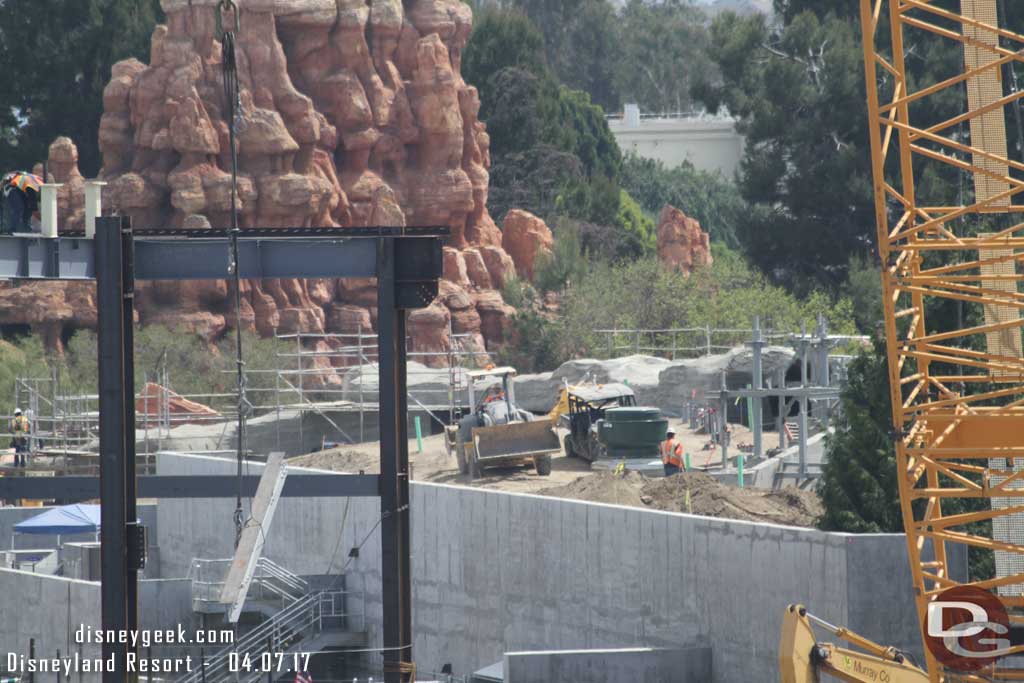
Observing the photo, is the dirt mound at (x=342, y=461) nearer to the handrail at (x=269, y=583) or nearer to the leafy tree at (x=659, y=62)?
the handrail at (x=269, y=583)

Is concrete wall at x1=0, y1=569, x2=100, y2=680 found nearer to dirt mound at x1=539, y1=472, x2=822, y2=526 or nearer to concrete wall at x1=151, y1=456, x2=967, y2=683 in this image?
concrete wall at x1=151, y1=456, x2=967, y2=683

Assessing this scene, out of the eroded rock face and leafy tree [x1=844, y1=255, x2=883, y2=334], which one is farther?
leafy tree [x1=844, y1=255, x2=883, y2=334]

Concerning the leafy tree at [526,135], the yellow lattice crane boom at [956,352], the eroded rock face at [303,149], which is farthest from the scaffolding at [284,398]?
the leafy tree at [526,135]

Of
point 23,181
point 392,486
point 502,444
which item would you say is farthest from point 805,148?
point 23,181

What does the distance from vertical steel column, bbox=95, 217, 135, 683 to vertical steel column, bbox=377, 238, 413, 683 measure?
2853 millimetres

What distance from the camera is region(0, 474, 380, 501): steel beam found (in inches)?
779

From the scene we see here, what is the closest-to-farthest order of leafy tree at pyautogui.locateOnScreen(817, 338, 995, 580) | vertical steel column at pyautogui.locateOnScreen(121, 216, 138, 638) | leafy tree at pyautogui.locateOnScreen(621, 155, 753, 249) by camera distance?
vertical steel column at pyautogui.locateOnScreen(121, 216, 138, 638) → leafy tree at pyautogui.locateOnScreen(817, 338, 995, 580) → leafy tree at pyautogui.locateOnScreen(621, 155, 753, 249)

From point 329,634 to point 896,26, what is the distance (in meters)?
14.8

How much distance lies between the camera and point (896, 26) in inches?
870

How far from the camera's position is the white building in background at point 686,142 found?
4198 inches

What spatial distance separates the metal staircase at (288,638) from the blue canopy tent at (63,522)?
501cm

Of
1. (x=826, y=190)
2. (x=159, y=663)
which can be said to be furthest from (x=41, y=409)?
(x=826, y=190)

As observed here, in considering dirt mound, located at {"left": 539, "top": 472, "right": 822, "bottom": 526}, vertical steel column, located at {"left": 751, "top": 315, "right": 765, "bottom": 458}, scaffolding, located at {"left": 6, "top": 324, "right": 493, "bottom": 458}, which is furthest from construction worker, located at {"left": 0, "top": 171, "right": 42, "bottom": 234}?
scaffolding, located at {"left": 6, "top": 324, "right": 493, "bottom": 458}

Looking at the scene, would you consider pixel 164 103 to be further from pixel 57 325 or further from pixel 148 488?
pixel 148 488
